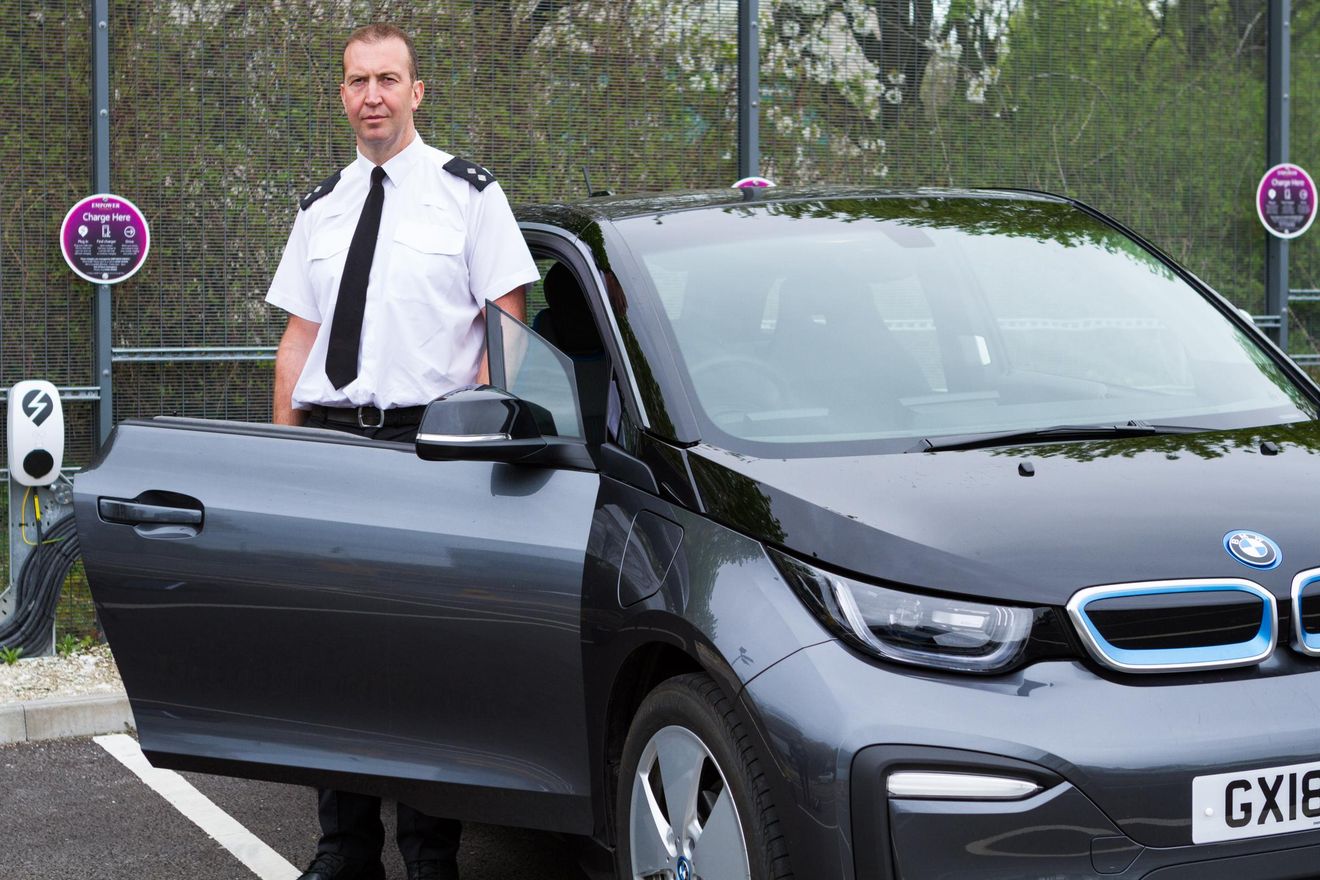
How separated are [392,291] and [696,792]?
170 cm

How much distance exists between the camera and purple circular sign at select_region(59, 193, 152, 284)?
7215mm

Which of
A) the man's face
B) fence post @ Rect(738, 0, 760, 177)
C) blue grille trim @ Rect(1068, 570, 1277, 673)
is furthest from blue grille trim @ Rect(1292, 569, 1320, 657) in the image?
fence post @ Rect(738, 0, 760, 177)

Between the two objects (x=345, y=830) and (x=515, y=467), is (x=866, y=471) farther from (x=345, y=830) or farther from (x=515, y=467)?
(x=345, y=830)

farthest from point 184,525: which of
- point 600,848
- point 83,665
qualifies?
point 83,665

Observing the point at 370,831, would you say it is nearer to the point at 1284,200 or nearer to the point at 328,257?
the point at 328,257

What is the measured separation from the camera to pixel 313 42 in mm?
7680

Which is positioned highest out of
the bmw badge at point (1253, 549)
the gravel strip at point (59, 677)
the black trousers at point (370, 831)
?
the bmw badge at point (1253, 549)

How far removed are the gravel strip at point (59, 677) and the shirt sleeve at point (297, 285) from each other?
8.84 ft

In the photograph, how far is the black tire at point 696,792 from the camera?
107 inches

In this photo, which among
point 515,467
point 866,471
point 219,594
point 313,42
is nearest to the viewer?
point 866,471

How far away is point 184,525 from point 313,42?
4.36 m

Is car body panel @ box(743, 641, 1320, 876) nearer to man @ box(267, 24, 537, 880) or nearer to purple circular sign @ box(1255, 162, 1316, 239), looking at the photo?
man @ box(267, 24, 537, 880)

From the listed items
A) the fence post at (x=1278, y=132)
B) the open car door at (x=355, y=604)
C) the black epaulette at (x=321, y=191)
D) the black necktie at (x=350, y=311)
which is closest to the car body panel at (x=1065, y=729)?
the open car door at (x=355, y=604)

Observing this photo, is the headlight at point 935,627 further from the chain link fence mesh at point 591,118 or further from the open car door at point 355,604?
the chain link fence mesh at point 591,118
